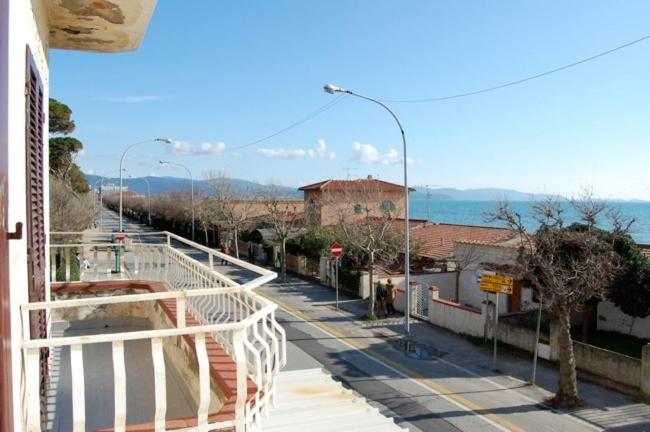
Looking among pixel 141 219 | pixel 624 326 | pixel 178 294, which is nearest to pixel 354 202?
pixel 624 326

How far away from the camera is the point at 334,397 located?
5.42 meters

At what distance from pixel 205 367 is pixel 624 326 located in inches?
664

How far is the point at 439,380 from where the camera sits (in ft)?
44.6

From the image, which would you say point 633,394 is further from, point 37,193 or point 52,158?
point 52,158

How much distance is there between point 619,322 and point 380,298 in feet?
27.2

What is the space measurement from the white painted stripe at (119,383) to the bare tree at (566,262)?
36.1 ft

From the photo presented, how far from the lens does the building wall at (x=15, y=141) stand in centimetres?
247

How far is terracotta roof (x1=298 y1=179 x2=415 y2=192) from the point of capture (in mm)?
39878

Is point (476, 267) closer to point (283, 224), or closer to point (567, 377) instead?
point (567, 377)

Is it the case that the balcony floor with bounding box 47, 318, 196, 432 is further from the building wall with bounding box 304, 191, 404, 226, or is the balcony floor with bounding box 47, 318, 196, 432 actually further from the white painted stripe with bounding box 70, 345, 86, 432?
the building wall with bounding box 304, 191, 404, 226

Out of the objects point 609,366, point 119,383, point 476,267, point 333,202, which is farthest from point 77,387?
point 333,202

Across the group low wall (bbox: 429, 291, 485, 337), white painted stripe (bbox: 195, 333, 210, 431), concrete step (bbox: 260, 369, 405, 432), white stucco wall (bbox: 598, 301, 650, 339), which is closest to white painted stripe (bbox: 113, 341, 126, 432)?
white painted stripe (bbox: 195, 333, 210, 431)

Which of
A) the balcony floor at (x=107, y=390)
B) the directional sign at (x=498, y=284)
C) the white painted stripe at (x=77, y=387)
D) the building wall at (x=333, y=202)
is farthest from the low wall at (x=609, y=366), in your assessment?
the building wall at (x=333, y=202)

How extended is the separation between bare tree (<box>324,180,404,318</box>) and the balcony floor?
13.9 m
